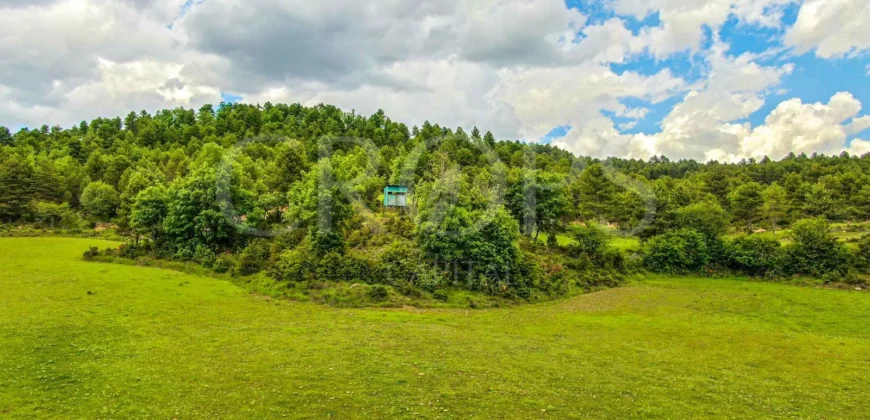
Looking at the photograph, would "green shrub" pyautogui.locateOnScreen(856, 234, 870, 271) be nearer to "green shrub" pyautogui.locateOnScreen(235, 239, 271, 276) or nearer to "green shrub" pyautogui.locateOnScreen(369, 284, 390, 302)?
"green shrub" pyautogui.locateOnScreen(369, 284, 390, 302)

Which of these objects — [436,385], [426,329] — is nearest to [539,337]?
[426,329]

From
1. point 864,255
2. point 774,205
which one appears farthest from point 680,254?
point 774,205

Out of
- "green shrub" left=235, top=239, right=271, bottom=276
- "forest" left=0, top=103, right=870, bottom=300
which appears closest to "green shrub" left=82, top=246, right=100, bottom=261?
"forest" left=0, top=103, right=870, bottom=300

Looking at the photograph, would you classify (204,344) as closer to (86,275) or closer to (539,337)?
(539,337)

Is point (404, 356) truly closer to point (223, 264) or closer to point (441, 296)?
point (441, 296)

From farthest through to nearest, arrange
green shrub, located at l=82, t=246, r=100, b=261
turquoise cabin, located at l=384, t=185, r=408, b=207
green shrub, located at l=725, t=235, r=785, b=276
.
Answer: turquoise cabin, located at l=384, t=185, r=408, b=207
green shrub, located at l=725, t=235, r=785, b=276
green shrub, located at l=82, t=246, r=100, b=261

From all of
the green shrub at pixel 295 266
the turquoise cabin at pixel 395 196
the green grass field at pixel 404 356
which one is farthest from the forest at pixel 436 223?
the green grass field at pixel 404 356

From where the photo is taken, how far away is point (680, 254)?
200 feet

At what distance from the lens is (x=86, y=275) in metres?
45.2

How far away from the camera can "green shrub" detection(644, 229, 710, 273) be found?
202ft

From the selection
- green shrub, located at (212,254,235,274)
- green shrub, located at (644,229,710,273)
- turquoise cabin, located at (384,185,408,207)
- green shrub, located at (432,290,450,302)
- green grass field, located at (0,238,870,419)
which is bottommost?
green grass field, located at (0,238,870,419)

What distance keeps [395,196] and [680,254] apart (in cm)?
4363

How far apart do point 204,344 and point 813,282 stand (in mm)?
64933

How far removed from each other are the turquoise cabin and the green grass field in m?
35.3
